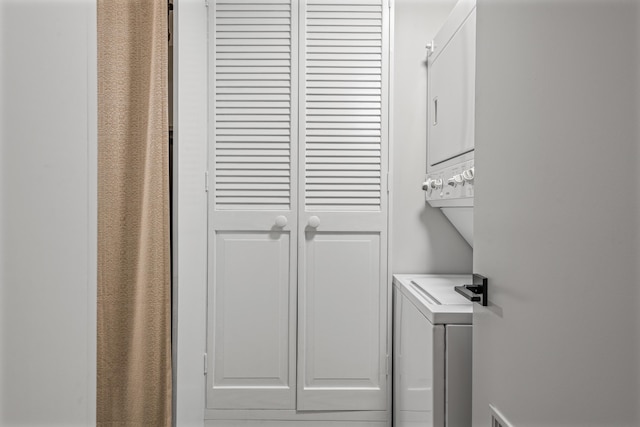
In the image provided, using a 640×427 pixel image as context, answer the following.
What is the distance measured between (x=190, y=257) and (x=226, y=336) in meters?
0.46

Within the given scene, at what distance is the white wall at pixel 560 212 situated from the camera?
1.76ft

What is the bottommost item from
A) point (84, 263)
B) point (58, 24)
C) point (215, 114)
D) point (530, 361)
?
point (530, 361)

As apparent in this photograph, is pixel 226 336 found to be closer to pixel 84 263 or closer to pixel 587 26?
pixel 84 263

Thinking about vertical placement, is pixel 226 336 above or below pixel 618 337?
below

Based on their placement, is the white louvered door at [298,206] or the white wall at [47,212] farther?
the white louvered door at [298,206]

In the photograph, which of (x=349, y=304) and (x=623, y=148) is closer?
(x=623, y=148)

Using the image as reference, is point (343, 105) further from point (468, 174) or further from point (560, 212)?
point (560, 212)

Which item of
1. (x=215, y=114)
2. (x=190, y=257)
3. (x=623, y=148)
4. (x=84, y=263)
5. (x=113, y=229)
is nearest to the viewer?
(x=623, y=148)

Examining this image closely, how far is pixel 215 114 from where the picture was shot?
233cm

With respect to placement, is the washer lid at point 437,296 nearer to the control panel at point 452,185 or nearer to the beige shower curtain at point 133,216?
the control panel at point 452,185

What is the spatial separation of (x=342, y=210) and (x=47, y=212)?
183 centimetres

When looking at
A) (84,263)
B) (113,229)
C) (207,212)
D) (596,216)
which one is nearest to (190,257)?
(207,212)

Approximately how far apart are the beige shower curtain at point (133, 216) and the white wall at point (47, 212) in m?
0.52

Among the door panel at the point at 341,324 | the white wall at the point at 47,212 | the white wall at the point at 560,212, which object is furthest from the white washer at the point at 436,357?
the white wall at the point at 47,212
